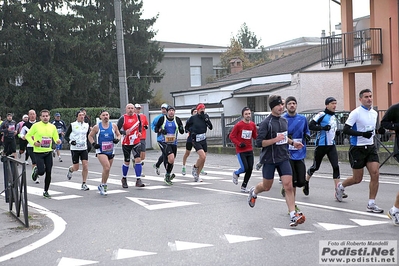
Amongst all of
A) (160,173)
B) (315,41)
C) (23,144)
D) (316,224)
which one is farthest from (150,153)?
(315,41)

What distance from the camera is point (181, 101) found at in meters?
46.1

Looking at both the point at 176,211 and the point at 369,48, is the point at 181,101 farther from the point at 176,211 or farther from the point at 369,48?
the point at 176,211

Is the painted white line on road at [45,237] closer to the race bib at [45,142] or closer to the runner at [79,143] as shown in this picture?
the race bib at [45,142]

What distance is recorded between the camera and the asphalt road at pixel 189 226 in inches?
301

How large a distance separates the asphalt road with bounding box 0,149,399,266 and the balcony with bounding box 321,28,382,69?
12.0m

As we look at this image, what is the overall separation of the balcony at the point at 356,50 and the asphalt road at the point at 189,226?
39.3 feet

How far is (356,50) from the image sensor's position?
2806 centimetres

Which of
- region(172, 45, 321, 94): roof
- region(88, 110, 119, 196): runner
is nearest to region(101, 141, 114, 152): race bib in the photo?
region(88, 110, 119, 196): runner

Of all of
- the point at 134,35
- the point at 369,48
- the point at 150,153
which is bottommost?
the point at 150,153

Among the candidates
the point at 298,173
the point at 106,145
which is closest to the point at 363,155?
the point at 298,173

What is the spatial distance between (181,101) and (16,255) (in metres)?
38.2

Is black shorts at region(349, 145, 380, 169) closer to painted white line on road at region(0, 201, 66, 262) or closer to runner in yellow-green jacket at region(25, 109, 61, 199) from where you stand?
painted white line on road at region(0, 201, 66, 262)

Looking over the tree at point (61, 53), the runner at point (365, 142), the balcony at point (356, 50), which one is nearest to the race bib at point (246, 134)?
the runner at point (365, 142)

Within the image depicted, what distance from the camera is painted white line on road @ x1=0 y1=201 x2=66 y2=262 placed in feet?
26.8
